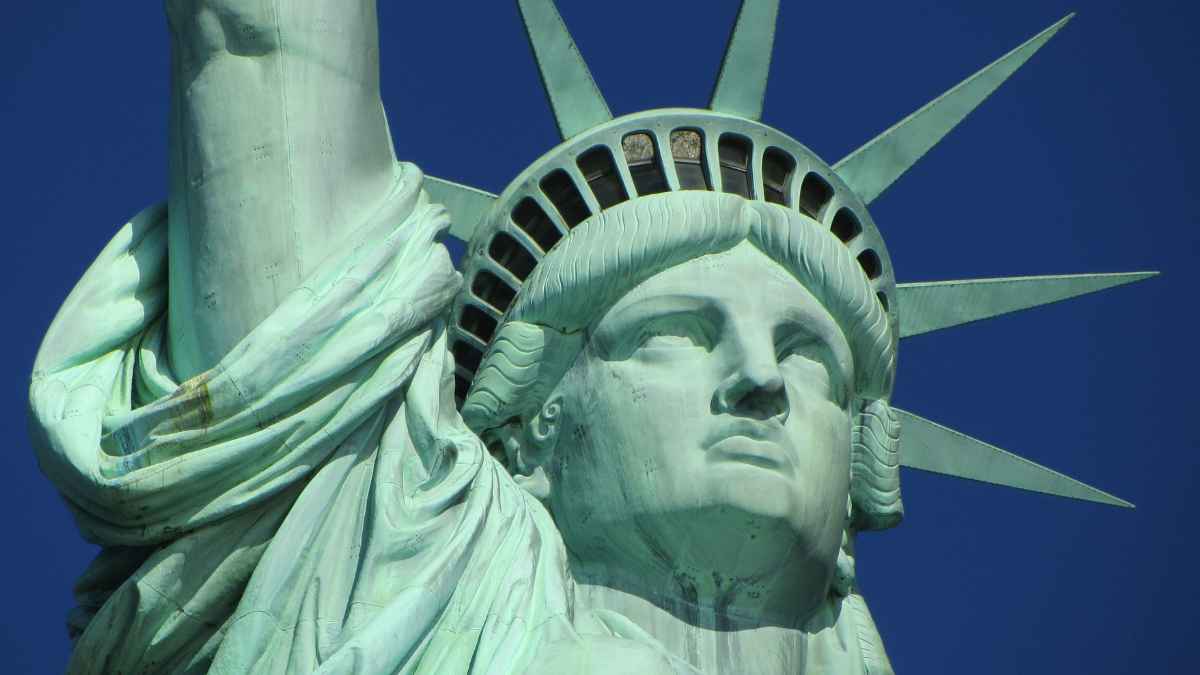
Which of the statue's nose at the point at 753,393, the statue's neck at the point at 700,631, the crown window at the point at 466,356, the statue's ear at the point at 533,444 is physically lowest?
the statue's neck at the point at 700,631

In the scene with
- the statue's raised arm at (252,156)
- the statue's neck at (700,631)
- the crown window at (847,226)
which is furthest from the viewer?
the crown window at (847,226)

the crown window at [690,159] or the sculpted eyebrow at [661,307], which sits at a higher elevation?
the crown window at [690,159]

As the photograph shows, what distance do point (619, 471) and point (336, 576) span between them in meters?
1.56

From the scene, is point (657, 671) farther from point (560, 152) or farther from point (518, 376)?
point (560, 152)

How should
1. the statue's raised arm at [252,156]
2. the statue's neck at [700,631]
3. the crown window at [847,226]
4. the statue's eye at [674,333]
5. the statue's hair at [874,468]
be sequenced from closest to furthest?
the statue's raised arm at [252,156], the statue's neck at [700,631], the statue's eye at [674,333], the statue's hair at [874,468], the crown window at [847,226]

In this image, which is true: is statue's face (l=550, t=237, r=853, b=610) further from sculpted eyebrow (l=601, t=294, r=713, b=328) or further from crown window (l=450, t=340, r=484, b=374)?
crown window (l=450, t=340, r=484, b=374)

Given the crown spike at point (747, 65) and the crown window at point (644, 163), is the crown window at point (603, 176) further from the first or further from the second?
the crown spike at point (747, 65)

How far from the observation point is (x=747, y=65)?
14.6 metres

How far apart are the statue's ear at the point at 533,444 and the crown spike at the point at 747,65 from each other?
1820 millimetres

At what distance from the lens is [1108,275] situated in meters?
15.0

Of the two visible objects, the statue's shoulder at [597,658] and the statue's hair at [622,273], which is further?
the statue's hair at [622,273]

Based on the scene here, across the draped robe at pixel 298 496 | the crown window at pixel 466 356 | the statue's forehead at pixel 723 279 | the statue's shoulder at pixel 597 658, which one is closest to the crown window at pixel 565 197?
the crown window at pixel 466 356

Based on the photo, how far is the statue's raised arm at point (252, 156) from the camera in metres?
12.4

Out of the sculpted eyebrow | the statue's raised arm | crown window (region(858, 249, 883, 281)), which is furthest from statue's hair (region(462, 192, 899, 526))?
the statue's raised arm
